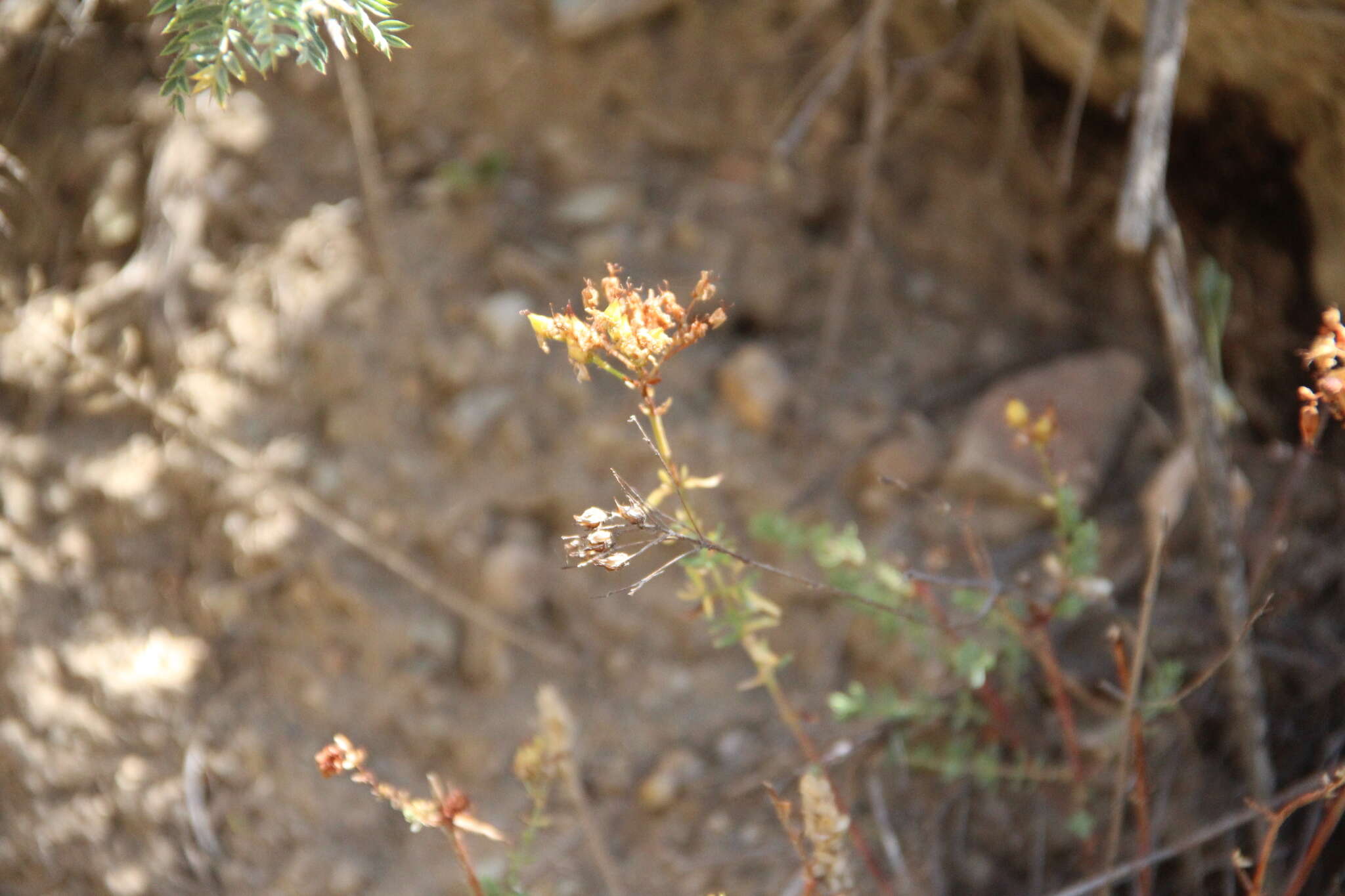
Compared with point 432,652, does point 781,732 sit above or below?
below

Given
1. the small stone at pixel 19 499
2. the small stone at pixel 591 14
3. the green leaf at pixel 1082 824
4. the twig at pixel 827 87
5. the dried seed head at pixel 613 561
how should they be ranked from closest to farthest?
the dried seed head at pixel 613 561
the green leaf at pixel 1082 824
the twig at pixel 827 87
the small stone at pixel 19 499
the small stone at pixel 591 14

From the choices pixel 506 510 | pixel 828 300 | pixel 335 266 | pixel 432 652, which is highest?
pixel 335 266

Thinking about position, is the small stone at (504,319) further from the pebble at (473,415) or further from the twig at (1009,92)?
the twig at (1009,92)

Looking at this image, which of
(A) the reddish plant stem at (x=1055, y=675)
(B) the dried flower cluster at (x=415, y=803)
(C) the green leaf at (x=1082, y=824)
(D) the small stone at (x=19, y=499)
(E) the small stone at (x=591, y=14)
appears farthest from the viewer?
(E) the small stone at (x=591, y=14)

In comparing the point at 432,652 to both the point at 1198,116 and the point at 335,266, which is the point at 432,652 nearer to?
the point at 335,266

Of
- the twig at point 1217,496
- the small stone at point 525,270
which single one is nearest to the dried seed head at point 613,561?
the twig at point 1217,496

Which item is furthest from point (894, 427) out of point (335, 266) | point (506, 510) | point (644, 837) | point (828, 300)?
point (335, 266)

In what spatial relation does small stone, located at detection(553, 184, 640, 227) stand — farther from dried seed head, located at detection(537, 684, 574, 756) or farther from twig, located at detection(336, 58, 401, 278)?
dried seed head, located at detection(537, 684, 574, 756)
